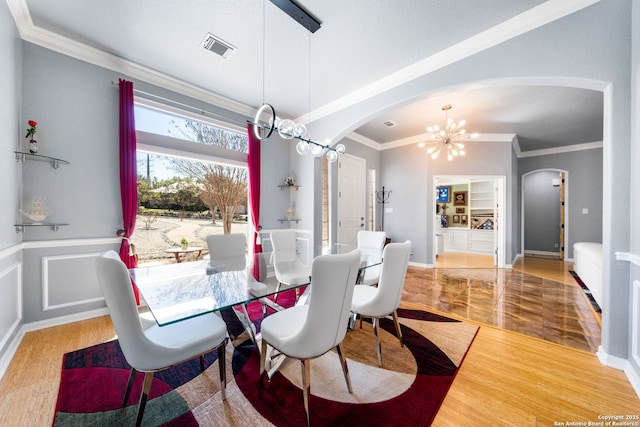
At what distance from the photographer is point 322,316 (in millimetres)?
1282

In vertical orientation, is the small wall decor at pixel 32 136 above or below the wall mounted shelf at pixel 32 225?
above

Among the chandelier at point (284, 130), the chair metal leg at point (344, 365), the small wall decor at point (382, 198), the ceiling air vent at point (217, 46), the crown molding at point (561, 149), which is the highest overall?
the ceiling air vent at point (217, 46)

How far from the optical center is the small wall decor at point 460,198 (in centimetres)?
761

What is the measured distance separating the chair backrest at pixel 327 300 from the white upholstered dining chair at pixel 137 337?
1.96 ft

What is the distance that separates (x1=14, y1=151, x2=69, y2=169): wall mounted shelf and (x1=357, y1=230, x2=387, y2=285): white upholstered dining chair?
10.8 feet

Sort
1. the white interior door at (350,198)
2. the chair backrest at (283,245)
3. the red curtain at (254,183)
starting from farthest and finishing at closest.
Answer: the white interior door at (350,198), the red curtain at (254,183), the chair backrest at (283,245)

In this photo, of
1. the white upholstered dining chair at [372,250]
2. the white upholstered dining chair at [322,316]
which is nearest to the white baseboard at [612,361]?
the white upholstered dining chair at [372,250]

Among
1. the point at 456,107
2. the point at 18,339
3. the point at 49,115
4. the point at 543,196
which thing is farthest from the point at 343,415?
the point at 543,196

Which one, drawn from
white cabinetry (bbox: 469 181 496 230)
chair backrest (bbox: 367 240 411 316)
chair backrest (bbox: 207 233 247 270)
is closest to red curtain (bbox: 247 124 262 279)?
Answer: chair backrest (bbox: 207 233 247 270)

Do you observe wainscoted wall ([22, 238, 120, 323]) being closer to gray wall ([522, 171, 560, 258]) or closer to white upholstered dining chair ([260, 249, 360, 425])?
white upholstered dining chair ([260, 249, 360, 425])

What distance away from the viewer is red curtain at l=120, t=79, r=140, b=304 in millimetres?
2711

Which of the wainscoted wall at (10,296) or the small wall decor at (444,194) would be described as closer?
the wainscoted wall at (10,296)

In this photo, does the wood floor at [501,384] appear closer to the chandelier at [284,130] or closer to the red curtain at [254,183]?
the red curtain at [254,183]

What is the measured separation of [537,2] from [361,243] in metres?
2.82
